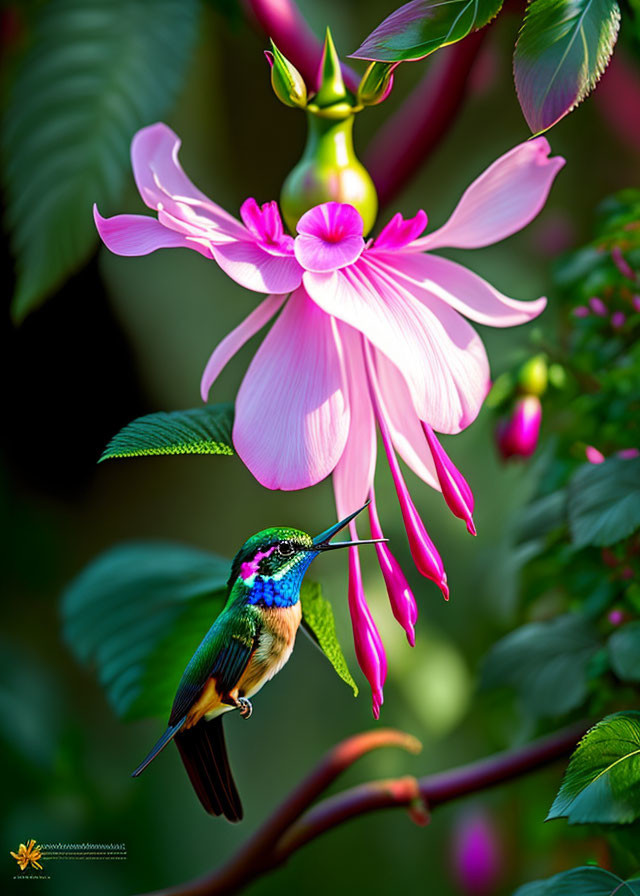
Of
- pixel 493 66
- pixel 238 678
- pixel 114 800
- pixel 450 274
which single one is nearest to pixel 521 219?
pixel 450 274

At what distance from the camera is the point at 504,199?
209 millimetres

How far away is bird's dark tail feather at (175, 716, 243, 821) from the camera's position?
0.19 meters

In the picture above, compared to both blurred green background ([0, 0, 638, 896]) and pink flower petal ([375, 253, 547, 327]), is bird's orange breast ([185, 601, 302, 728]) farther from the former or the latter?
blurred green background ([0, 0, 638, 896])

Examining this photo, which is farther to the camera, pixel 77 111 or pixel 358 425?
pixel 77 111

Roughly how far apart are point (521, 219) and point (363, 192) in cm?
4

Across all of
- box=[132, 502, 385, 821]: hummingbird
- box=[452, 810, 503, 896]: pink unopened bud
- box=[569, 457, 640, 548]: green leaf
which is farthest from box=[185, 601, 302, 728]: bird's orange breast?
box=[452, 810, 503, 896]: pink unopened bud

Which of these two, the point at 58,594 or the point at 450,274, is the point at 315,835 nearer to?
the point at 450,274

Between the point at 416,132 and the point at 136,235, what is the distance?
0.58ft

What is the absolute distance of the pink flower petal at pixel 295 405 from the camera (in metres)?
0.18

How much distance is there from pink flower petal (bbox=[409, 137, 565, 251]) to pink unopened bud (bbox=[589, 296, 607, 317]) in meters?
0.10

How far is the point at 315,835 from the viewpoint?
0.89ft

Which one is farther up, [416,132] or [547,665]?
[416,132]

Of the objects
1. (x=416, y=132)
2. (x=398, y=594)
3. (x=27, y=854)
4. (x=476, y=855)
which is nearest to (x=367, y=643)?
(x=398, y=594)

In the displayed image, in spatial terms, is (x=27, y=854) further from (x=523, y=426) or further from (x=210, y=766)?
(x=523, y=426)
